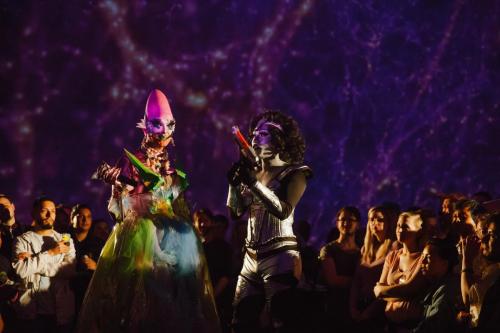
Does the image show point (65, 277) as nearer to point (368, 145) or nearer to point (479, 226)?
point (479, 226)

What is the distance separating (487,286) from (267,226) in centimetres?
115

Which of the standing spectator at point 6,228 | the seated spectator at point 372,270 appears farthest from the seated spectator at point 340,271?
the standing spectator at point 6,228

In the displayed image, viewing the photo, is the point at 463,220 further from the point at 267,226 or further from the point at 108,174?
the point at 108,174

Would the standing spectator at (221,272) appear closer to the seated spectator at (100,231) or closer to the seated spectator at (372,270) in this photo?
the seated spectator at (100,231)

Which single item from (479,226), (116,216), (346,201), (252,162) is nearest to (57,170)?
(346,201)

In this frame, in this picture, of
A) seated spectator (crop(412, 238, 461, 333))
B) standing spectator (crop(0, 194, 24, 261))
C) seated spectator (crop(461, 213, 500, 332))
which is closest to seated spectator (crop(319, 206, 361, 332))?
seated spectator (crop(412, 238, 461, 333))

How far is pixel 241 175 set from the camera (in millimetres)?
3682

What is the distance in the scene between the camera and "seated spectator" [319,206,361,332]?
568cm

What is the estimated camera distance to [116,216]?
4250 mm

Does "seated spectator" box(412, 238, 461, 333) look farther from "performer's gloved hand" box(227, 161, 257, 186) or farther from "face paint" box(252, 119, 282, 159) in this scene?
"performer's gloved hand" box(227, 161, 257, 186)

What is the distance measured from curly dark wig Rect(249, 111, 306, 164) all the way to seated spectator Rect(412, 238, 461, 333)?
1.15 meters

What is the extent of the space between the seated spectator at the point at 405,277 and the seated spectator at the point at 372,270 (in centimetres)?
30

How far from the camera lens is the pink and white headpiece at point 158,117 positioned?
4.38m

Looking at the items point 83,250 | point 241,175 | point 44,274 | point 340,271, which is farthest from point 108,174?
point 340,271
